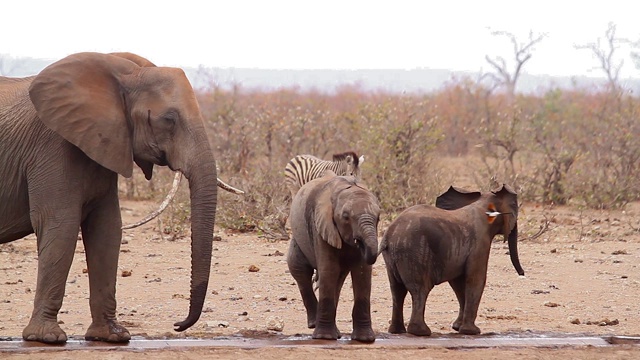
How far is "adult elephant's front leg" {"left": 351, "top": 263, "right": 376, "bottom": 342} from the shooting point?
7.27m

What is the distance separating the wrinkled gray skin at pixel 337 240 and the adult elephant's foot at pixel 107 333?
122cm

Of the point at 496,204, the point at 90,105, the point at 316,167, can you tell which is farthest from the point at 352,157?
the point at 90,105

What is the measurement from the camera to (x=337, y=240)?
23.1ft

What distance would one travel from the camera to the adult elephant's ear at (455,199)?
842 centimetres

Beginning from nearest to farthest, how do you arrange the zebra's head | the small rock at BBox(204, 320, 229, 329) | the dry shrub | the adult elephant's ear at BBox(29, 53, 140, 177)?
the adult elephant's ear at BBox(29, 53, 140, 177)
the small rock at BBox(204, 320, 229, 329)
the zebra's head
the dry shrub

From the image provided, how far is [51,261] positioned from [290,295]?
11.9 feet

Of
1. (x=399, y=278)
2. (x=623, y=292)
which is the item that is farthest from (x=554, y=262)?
(x=399, y=278)

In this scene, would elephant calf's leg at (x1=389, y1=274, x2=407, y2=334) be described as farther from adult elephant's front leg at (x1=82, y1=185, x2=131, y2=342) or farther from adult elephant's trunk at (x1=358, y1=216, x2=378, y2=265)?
adult elephant's front leg at (x1=82, y1=185, x2=131, y2=342)

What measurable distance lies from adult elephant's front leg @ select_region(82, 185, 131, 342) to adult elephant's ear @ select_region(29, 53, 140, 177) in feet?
1.65

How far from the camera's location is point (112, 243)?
23.9ft

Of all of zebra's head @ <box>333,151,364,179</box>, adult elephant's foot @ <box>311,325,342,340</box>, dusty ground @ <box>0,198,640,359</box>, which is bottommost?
dusty ground @ <box>0,198,640,359</box>

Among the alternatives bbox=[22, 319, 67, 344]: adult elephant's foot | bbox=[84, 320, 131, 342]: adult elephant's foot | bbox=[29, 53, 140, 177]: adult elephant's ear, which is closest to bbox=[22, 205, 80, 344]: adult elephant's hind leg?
bbox=[22, 319, 67, 344]: adult elephant's foot

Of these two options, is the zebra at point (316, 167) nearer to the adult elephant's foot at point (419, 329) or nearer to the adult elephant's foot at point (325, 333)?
the adult elephant's foot at point (419, 329)

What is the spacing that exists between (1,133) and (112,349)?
59.6 inches
